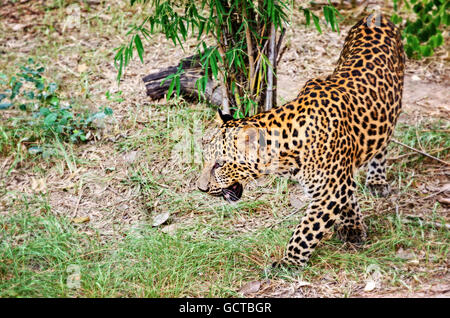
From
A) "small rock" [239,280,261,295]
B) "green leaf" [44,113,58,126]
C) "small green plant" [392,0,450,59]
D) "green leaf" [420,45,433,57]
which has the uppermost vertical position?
"small green plant" [392,0,450,59]

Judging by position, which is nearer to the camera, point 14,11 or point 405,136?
point 405,136

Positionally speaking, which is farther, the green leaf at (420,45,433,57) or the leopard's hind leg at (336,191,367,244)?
the green leaf at (420,45,433,57)

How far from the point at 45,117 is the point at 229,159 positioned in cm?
348

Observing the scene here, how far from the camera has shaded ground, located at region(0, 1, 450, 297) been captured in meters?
4.96

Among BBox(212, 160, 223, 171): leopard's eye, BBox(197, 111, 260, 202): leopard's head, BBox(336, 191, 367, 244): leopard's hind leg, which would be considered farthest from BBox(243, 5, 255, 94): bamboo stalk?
BBox(336, 191, 367, 244): leopard's hind leg

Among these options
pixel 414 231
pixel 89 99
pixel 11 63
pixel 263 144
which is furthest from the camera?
pixel 11 63

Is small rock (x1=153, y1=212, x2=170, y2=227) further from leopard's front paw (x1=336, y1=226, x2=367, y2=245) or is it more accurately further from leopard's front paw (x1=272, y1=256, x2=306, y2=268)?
leopard's front paw (x1=336, y1=226, x2=367, y2=245)

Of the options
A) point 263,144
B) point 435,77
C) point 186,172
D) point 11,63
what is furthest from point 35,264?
point 435,77

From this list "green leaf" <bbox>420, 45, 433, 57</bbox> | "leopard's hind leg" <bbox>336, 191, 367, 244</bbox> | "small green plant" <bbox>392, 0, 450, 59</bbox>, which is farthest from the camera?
"green leaf" <bbox>420, 45, 433, 57</bbox>

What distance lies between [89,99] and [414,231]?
16.5 ft

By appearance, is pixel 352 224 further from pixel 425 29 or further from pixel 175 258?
pixel 425 29

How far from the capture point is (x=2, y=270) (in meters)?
5.04

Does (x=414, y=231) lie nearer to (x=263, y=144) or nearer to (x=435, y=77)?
(x=263, y=144)

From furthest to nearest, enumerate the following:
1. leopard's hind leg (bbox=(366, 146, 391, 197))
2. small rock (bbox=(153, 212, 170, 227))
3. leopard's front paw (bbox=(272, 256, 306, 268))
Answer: leopard's hind leg (bbox=(366, 146, 391, 197))
small rock (bbox=(153, 212, 170, 227))
leopard's front paw (bbox=(272, 256, 306, 268))
